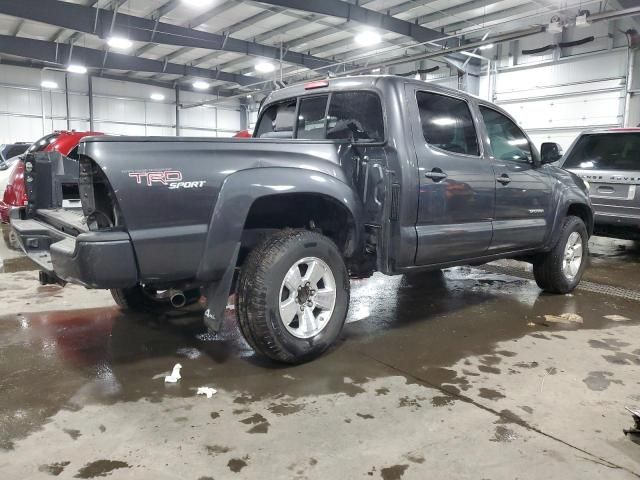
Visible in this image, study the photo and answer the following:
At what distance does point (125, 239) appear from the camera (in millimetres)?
2576

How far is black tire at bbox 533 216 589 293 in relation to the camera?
5.03m

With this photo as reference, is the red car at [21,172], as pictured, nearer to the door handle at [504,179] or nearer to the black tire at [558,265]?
the door handle at [504,179]

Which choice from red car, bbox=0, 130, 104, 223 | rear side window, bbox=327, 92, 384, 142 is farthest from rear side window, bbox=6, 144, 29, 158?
rear side window, bbox=327, 92, 384, 142

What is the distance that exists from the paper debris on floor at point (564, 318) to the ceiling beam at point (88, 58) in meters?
16.6

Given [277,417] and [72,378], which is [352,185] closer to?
[277,417]

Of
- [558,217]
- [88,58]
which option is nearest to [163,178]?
[558,217]

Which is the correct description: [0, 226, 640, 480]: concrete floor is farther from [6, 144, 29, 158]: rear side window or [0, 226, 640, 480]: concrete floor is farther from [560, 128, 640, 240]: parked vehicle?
[6, 144, 29, 158]: rear side window

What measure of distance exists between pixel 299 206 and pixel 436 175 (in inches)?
39.1

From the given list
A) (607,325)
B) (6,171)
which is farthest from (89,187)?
(6,171)

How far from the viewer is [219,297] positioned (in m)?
2.96

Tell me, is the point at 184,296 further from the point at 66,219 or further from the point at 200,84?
the point at 200,84

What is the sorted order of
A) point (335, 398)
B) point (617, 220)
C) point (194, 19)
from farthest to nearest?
point (194, 19)
point (617, 220)
point (335, 398)

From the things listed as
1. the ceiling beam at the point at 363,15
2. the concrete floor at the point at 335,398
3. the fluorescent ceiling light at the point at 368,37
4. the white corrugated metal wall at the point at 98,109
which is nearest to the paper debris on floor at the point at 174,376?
the concrete floor at the point at 335,398

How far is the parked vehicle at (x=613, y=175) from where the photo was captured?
6488 millimetres
